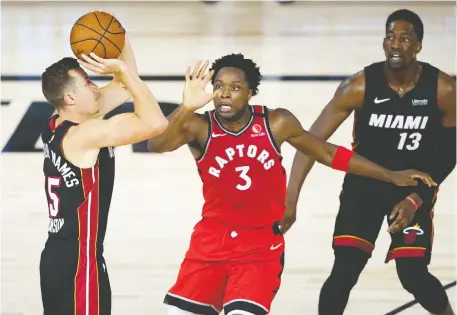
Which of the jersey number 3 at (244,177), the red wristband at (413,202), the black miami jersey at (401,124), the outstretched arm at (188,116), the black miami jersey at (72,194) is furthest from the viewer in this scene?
the black miami jersey at (401,124)

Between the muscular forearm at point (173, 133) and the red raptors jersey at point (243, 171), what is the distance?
15cm

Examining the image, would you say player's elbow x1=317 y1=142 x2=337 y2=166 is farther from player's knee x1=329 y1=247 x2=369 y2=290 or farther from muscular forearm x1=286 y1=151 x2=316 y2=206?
player's knee x1=329 y1=247 x2=369 y2=290

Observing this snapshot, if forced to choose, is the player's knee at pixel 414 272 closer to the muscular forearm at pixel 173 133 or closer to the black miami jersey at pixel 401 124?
the black miami jersey at pixel 401 124

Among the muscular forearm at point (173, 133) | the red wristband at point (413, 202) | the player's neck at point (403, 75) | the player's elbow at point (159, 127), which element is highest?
the player's neck at point (403, 75)

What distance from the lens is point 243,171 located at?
16.1 feet

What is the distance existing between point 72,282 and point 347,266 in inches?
59.3

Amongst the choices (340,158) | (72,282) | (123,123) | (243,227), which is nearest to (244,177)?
(243,227)

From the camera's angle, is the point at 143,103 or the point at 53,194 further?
the point at 53,194

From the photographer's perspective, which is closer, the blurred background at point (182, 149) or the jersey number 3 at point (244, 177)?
the jersey number 3 at point (244, 177)

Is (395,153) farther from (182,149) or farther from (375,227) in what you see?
(182,149)

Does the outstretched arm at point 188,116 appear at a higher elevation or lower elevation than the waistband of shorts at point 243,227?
higher

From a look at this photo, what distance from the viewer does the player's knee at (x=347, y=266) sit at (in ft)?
17.6

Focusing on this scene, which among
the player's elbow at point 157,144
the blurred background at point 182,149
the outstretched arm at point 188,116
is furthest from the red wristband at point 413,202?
the player's elbow at point 157,144

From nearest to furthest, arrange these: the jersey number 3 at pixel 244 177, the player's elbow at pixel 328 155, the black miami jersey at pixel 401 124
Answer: the jersey number 3 at pixel 244 177 < the player's elbow at pixel 328 155 < the black miami jersey at pixel 401 124
